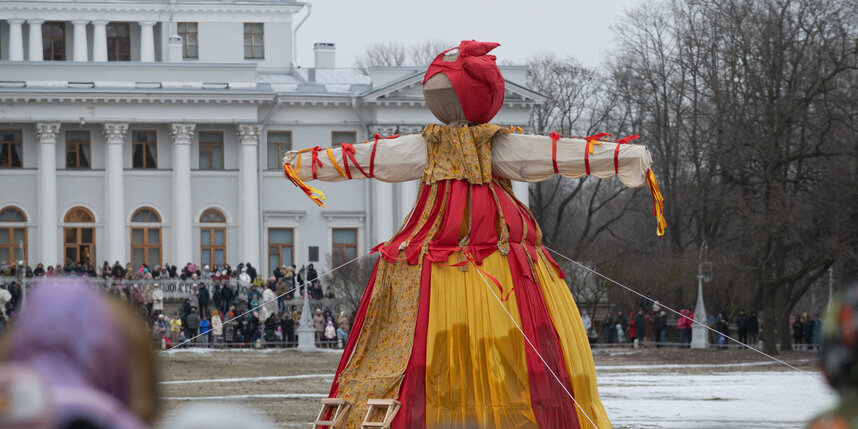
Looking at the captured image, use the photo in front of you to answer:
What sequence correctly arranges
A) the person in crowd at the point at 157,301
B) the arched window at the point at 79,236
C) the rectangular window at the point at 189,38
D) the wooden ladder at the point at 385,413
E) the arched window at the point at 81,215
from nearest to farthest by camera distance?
the wooden ladder at the point at 385,413, the person in crowd at the point at 157,301, the arched window at the point at 79,236, the arched window at the point at 81,215, the rectangular window at the point at 189,38

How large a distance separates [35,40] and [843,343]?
192ft

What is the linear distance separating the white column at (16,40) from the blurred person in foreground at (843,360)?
58017 millimetres

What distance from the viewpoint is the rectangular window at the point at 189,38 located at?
57.4m

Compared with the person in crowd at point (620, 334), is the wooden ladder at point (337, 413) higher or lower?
higher

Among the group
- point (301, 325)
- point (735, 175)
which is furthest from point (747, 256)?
point (301, 325)

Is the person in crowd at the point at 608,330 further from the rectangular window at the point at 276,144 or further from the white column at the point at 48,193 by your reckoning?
the white column at the point at 48,193

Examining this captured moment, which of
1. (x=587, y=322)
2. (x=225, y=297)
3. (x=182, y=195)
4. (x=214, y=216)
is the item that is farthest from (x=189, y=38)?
(x=587, y=322)

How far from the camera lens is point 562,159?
779 cm

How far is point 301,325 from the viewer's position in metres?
34.2

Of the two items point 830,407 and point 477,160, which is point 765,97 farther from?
point 830,407

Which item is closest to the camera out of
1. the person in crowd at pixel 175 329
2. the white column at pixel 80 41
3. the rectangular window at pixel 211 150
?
the person in crowd at pixel 175 329

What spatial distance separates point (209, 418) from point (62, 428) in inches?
6.4

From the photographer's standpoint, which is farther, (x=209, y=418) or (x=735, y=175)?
(x=735, y=175)

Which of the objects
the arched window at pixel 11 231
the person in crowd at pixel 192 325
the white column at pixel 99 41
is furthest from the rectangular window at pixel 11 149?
the person in crowd at pixel 192 325
